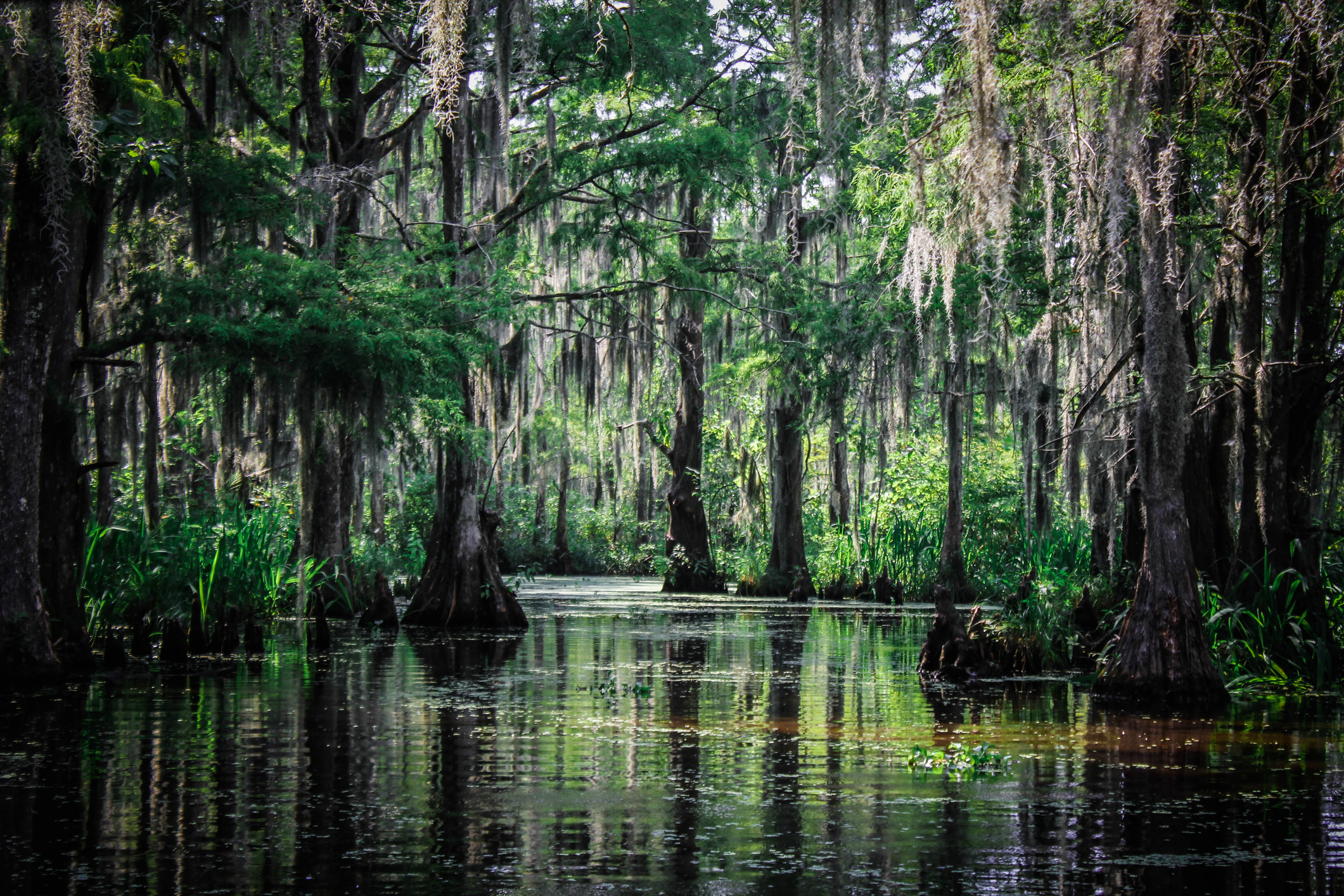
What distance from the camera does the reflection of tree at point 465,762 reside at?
548 cm

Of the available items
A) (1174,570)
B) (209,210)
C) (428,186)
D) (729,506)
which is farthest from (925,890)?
(729,506)

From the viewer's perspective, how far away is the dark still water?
5113mm

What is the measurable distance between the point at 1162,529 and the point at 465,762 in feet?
19.0

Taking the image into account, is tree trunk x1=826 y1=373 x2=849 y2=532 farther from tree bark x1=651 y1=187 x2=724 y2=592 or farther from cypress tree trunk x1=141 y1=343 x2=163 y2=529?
cypress tree trunk x1=141 y1=343 x2=163 y2=529

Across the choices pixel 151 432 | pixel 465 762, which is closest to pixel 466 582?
pixel 151 432

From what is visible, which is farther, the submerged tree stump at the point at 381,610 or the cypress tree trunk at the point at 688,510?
the cypress tree trunk at the point at 688,510

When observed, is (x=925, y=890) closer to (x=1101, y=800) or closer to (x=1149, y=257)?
(x=1101, y=800)

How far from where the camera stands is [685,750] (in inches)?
319

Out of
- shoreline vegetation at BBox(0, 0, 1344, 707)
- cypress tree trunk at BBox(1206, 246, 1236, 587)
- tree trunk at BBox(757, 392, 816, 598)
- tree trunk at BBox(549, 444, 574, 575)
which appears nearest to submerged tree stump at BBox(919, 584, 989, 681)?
shoreline vegetation at BBox(0, 0, 1344, 707)

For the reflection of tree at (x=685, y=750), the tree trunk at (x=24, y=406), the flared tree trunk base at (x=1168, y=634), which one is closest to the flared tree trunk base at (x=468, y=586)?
the reflection of tree at (x=685, y=750)

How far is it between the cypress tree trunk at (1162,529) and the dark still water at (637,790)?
45 centimetres

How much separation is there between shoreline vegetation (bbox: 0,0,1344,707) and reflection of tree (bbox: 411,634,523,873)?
6.85 feet

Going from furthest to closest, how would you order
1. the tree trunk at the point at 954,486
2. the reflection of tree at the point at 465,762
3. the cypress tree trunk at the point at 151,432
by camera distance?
the tree trunk at the point at 954,486 < the cypress tree trunk at the point at 151,432 < the reflection of tree at the point at 465,762

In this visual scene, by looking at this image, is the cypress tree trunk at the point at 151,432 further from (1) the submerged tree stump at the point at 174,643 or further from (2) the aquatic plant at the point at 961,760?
(2) the aquatic plant at the point at 961,760
